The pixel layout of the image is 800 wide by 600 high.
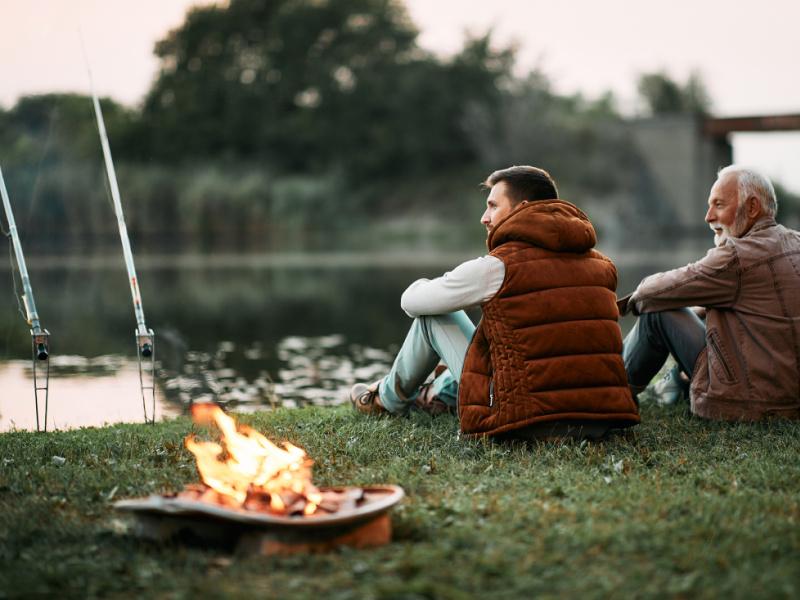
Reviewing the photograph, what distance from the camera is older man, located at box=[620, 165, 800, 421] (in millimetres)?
4859

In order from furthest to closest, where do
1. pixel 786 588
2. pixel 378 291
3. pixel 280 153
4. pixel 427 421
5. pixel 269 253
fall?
pixel 280 153
pixel 269 253
pixel 378 291
pixel 427 421
pixel 786 588

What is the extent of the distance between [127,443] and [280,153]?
151ft

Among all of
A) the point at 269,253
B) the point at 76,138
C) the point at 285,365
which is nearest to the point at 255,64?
the point at 269,253

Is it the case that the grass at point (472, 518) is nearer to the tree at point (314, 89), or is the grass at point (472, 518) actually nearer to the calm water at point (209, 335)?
the calm water at point (209, 335)

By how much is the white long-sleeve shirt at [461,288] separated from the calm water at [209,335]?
254 centimetres

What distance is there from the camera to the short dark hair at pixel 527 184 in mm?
4539

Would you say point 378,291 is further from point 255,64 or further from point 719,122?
point 255,64

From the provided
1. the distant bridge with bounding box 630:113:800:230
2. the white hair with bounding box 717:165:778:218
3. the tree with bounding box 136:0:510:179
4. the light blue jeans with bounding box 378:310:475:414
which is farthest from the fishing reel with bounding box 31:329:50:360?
the tree with bounding box 136:0:510:179

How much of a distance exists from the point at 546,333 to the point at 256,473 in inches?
58.5

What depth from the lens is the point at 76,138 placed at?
20469mm

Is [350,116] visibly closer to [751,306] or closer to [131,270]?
[131,270]

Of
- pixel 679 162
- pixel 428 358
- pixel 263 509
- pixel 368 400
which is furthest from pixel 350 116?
pixel 263 509

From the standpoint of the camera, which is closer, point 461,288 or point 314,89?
point 461,288

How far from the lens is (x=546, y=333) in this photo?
4.32 m
